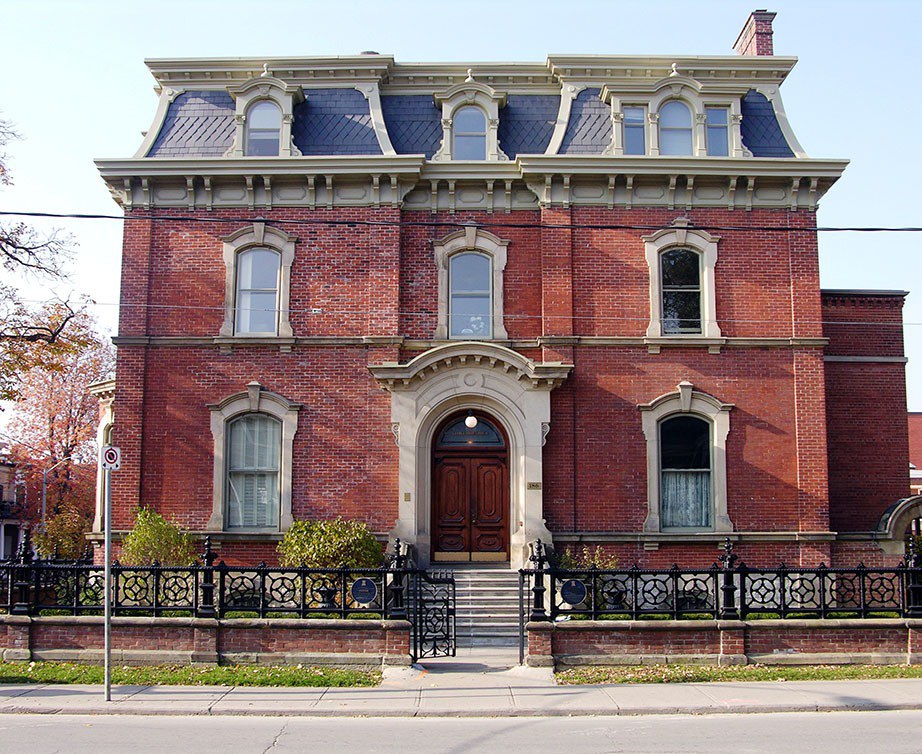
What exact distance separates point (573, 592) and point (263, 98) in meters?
12.7

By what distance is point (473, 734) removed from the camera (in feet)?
34.3

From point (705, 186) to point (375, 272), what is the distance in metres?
7.08

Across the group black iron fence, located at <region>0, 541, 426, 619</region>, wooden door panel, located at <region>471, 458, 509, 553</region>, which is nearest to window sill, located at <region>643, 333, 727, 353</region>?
wooden door panel, located at <region>471, 458, 509, 553</region>

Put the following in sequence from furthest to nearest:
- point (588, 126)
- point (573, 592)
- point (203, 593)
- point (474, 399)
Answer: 1. point (588, 126)
2. point (474, 399)
3. point (203, 593)
4. point (573, 592)

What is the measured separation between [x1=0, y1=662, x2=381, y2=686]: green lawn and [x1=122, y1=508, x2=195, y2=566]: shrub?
14.4 ft

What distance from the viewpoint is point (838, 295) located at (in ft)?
71.4

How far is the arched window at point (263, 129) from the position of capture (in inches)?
815

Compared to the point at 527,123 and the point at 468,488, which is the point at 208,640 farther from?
the point at 527,123

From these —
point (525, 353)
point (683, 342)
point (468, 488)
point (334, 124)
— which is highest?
point (334, 124)

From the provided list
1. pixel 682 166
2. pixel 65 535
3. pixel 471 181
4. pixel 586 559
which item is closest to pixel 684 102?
pixel 682 166

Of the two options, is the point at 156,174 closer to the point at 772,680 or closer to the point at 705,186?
the point at 705,186

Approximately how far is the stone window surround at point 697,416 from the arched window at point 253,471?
7478mm

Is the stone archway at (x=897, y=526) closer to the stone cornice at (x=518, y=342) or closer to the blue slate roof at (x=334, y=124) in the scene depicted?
the stone cornice at (x=518, y=342)

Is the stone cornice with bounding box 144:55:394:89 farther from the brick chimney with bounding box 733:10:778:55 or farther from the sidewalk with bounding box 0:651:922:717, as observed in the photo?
the sidewalk with bounding box 0:651:922:717
